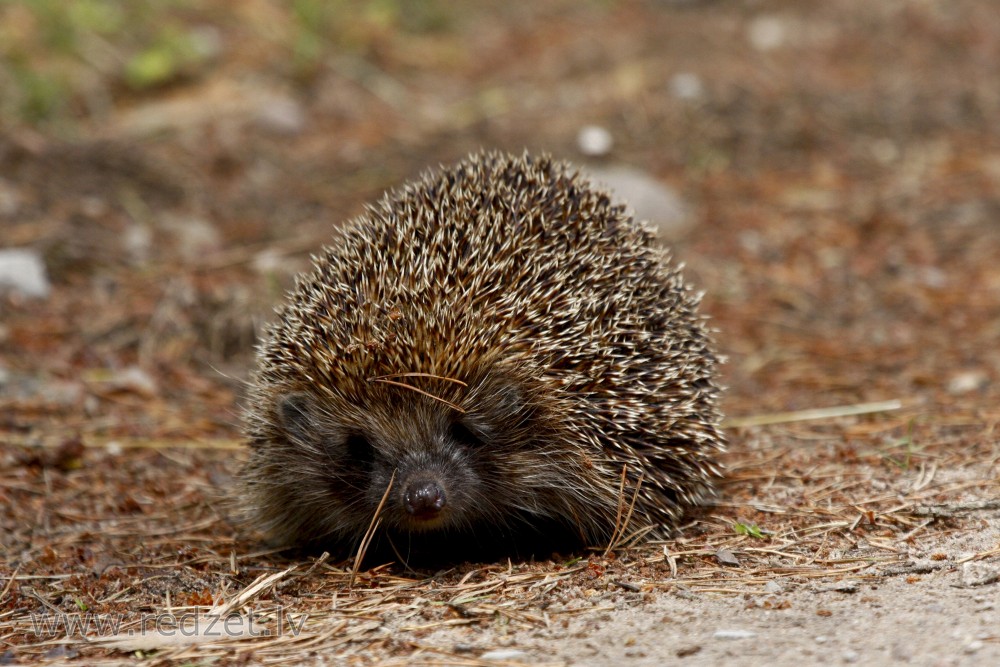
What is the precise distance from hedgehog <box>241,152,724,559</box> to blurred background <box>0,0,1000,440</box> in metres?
0.84

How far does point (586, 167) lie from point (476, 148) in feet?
5.24

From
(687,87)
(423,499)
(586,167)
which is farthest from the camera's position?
(687,87)

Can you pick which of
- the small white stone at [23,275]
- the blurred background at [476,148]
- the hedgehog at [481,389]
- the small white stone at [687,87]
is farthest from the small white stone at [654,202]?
the hedgehog at [481,389]

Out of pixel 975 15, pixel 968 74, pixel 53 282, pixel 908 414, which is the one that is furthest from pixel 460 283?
pixel 975 15

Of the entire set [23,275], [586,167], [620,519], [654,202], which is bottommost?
[620,519]

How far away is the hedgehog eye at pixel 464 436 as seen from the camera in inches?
189

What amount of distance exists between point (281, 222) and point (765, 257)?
4.35 meters

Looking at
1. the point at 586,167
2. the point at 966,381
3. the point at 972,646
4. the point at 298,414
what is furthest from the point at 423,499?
the point at 586,167

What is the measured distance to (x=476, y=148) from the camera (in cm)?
1154

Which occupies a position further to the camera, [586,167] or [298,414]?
[586,167]

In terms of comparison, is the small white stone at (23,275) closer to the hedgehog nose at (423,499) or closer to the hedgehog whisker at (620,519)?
the hedgehog nose at (423,499)

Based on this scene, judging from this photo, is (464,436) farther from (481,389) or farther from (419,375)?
(419,375)

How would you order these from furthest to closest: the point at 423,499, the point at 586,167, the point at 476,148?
the point at 476,148, the point at 586,167, the point at 423,499

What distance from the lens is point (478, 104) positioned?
517 inches
